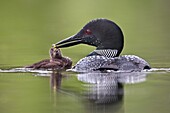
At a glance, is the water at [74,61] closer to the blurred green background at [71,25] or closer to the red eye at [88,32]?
the blurred green background at [71,25]

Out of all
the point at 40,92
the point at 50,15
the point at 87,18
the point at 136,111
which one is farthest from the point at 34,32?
the point at 136,111

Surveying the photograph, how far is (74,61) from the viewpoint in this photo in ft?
44.3

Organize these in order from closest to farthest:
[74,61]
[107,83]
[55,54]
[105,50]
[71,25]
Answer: [107,83] < [105,50] < [55,54] < [74,61] < [71,25]

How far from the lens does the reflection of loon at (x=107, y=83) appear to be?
31.2 feet

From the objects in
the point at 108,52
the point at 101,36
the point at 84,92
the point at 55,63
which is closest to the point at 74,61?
the point at 55,63

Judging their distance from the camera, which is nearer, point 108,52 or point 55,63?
point 108,52

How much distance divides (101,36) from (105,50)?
246 millimetres

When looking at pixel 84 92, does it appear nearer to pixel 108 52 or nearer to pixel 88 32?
pixel 108 52

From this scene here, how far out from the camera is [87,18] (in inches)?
907

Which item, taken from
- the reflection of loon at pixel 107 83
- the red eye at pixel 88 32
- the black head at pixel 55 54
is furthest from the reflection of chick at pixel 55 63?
the reflection of loon at pixel 107 83

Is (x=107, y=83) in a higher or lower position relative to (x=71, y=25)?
lower

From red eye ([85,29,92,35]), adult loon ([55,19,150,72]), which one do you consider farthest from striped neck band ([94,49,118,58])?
red eye ([85,29,92,35])

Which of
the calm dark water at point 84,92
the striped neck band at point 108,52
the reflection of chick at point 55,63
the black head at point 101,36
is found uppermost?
the black head at point 101,36

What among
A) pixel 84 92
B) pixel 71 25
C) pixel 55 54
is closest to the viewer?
pixel 84 92
